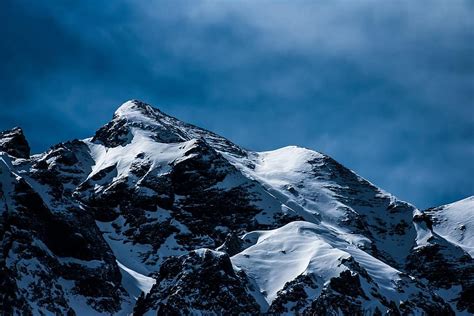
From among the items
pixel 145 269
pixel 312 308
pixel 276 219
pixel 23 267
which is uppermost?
pixel 276 219

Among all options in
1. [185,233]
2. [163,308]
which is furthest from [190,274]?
[185,233]

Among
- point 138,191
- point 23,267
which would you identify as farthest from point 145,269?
point 23,267

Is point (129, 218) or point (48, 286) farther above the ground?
point (129, 218)

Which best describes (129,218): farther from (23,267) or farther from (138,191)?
(23,267)

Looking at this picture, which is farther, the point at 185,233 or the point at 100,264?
the point at 185,233

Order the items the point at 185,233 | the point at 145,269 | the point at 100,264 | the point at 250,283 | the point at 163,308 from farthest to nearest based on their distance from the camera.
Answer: the point at 185,233 → the point at 145,269 → the point at 100,264 → the point at 250,283 → the point at 163,308

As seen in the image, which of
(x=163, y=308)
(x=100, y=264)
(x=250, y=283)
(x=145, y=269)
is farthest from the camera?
(x=145, y=269)

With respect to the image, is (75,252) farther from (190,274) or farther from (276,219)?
(276,219)

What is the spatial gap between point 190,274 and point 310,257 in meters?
23.6

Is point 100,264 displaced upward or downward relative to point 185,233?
downward

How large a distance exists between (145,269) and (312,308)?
1973 inches

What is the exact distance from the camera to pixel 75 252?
147m

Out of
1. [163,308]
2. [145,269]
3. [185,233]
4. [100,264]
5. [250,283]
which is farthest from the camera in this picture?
[185,233]

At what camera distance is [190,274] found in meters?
130
